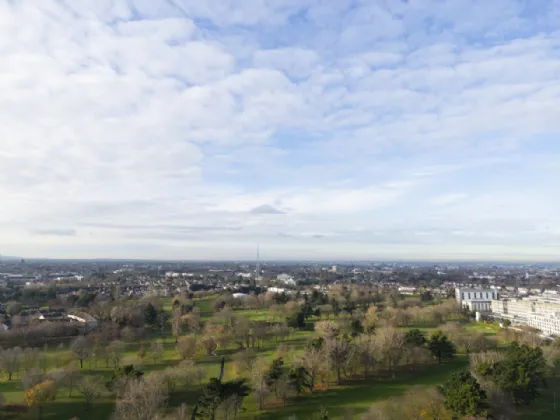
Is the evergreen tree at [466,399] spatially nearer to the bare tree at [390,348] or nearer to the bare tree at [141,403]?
the bare tree at [390,348]

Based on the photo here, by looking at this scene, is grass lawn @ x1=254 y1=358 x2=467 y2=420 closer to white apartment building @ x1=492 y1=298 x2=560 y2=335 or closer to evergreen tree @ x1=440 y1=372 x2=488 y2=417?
evergreen tree @ x1=440 y1=372 x2=488 y2=417

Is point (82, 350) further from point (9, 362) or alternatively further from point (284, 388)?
point (284, 388)

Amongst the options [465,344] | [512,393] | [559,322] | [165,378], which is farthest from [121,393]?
[559,322]

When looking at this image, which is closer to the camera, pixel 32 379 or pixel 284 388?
pixel 284 388

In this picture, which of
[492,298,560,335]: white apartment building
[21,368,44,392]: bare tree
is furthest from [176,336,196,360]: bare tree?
[492,298,560,335]: white apartment building

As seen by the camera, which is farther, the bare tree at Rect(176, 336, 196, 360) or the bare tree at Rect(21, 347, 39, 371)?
the bare tree at Rect(176, 336, 196, 360)

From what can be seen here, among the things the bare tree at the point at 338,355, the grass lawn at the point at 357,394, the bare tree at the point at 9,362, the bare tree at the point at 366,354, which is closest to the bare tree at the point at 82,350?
the bare tree at the point at 9,362

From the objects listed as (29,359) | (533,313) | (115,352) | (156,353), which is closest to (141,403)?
(156,353)

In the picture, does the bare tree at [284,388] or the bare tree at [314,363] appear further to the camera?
the bare tree at [314,363]
